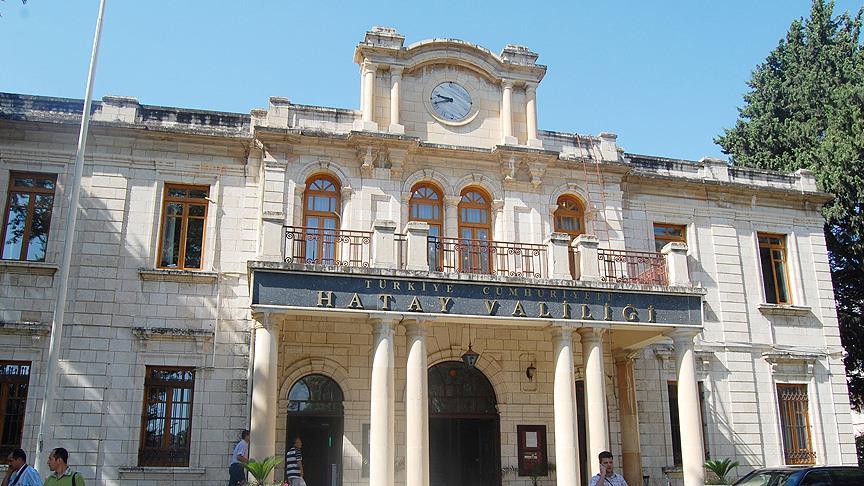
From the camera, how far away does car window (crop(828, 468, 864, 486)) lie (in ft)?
40.8

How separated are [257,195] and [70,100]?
478 cm

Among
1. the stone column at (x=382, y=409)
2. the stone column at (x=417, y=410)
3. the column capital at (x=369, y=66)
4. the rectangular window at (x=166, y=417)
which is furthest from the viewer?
the column capital at (x=369, y=66)

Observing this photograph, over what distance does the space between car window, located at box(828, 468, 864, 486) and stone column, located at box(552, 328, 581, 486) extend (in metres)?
4.57

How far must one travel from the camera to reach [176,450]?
16.2 m

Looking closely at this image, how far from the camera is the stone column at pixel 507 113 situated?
1889 centimetres

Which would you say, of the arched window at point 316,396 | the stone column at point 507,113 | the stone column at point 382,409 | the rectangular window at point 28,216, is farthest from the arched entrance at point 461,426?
the rectangular window at point 28,216

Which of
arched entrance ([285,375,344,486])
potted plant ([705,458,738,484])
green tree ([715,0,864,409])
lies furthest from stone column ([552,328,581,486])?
green tree ([715,0,864,409])

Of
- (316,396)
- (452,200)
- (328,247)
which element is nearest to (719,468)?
(452,200)

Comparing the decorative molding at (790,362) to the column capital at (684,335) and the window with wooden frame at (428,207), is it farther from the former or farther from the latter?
the window with wooden frame at (428,207)

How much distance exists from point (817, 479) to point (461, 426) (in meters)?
7.89

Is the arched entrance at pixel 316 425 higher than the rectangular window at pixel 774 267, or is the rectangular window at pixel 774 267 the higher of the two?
the rectangular window at pixel 774 267

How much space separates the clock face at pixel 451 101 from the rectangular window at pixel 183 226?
589 centimetres

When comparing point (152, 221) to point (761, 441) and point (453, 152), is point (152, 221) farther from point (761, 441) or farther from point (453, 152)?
point (761, 441)

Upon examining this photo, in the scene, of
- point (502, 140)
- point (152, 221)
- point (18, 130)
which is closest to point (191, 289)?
point (152, 221)
